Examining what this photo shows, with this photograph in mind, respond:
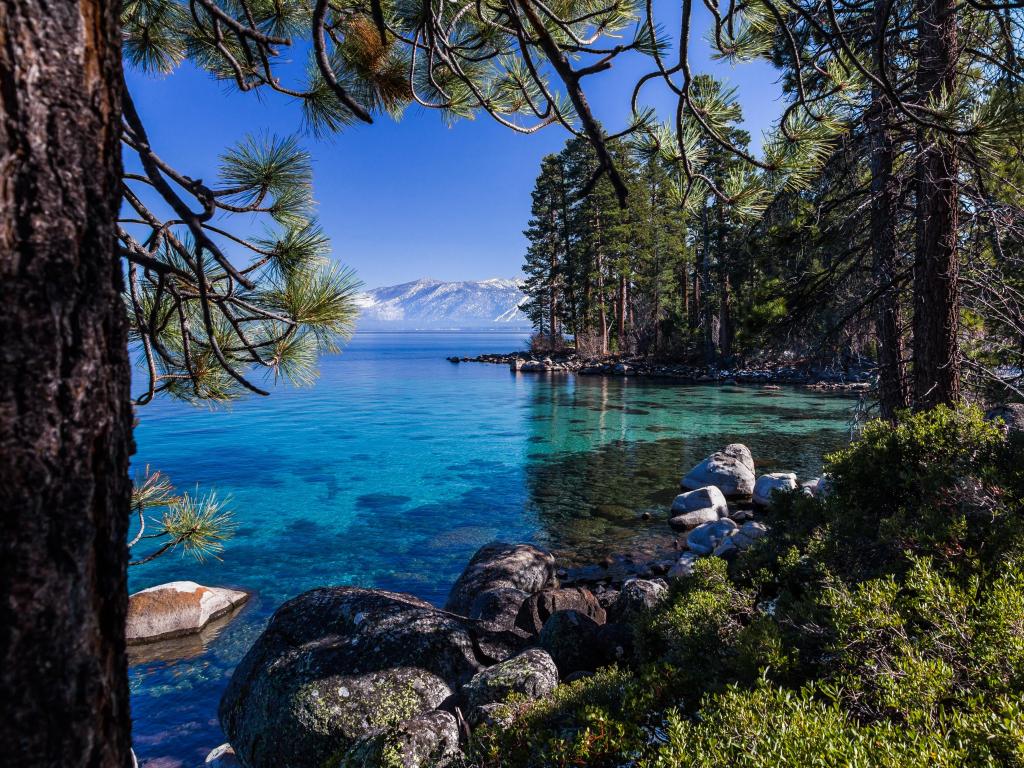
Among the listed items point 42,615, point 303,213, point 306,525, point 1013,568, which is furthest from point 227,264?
point 306,525

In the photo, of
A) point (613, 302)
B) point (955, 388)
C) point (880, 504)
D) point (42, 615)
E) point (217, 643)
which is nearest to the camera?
point (42, 615)

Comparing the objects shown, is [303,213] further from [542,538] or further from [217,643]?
[542,538]

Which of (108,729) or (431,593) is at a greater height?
Result: (108,729)

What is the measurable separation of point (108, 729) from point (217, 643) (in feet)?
23.3

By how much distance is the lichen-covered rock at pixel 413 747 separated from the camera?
3207 mm

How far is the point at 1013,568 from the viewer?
102 inches

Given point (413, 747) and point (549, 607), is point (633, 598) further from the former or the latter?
point (413, 747)

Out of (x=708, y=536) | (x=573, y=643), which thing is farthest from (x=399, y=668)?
(x=708, y=536)

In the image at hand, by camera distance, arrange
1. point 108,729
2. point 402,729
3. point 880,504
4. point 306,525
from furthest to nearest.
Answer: point 306,525, point 880,504, point 402,729, point 108,729

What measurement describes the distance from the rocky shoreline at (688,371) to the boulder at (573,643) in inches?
905

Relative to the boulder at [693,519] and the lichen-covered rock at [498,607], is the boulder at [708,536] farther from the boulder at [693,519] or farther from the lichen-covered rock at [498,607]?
the lichen-covered rock at [498,607]

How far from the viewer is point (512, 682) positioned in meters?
3.91

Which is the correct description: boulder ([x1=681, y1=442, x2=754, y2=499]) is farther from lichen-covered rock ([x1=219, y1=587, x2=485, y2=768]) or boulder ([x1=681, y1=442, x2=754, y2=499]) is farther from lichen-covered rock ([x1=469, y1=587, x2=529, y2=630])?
lichen-covered rock ([x1=219, y1=587, x2=485, y2=768])

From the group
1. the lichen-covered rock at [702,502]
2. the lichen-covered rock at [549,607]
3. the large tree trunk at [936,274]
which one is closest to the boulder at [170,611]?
A: the lichen-covered rock at [549,607]
